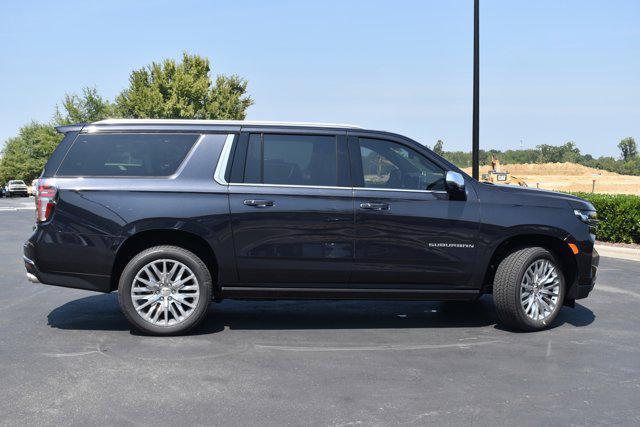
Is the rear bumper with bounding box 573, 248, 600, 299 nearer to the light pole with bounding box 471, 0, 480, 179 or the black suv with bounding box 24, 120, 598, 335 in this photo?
the black suv with bounding box 24, 120, 598, 335

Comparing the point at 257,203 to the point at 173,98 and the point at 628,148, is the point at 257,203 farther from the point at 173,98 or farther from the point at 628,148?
the point at 628,148

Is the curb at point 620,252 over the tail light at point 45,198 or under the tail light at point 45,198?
under

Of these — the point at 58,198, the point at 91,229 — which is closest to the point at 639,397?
the point at 91,229

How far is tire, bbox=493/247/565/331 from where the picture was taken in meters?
6.16

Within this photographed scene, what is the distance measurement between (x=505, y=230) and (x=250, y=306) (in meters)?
3.08

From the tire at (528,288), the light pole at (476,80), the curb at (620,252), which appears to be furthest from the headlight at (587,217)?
the light pole at (476,80)

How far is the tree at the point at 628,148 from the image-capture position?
133875 millimetres

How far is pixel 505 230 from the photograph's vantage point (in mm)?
6176

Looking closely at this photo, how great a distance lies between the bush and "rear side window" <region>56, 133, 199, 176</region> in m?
10.9

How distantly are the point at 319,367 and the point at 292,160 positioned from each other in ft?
6.74

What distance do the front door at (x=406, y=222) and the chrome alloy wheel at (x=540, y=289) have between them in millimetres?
614

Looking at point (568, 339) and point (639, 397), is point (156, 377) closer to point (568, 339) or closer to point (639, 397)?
point (639, 397)

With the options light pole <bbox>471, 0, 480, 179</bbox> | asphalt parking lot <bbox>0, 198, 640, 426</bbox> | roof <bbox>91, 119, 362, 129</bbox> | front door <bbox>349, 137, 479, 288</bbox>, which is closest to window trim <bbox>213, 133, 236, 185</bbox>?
roof <bbox>91, 119, 362, 129</bbox>

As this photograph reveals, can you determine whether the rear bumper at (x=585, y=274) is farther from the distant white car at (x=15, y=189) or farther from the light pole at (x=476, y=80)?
the distant white car at (x=15, y=189)
